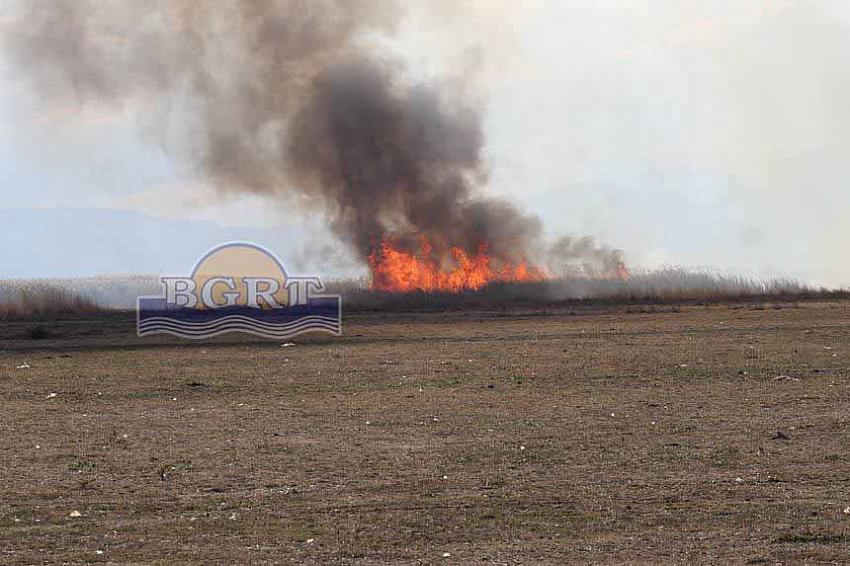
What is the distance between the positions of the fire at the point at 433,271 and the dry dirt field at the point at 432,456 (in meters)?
24.2

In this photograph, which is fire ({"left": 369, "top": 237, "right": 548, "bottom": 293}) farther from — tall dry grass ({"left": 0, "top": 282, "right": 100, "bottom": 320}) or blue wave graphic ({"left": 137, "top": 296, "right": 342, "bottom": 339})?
tall dry grass ({"left": 0, "top": 282, "right": 100, "bottom": 320})

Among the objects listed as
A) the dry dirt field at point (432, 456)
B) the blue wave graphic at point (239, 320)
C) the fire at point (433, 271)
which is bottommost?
the dry dirt field at point (432, 456)

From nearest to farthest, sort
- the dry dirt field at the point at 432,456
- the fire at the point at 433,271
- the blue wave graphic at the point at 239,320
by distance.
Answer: the dry dirt field at the point at 432,456 → the blue wave graphic at the point at 239,320 → the fire at the point at 433,271

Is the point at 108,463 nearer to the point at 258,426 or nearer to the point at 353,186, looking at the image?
the point at 258,426

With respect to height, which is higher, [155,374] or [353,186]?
[353,186]

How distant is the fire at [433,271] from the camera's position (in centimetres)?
4756

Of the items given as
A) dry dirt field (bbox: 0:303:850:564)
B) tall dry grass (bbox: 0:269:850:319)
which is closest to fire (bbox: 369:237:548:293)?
tall dry grass (bbox: 0:269:850:319)

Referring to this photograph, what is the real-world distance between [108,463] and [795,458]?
723 cm

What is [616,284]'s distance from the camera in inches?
1941

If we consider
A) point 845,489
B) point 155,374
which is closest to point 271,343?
point 155,374

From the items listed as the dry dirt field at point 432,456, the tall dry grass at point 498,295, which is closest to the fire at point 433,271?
the tall dry grass at point 498,295

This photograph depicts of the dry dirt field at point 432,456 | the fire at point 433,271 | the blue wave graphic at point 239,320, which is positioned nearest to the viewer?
the dry dirt field at point 432,456

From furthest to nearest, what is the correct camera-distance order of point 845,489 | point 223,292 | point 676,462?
1. point 223,292
2. point 676,462
3. point 845,489
